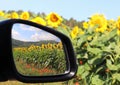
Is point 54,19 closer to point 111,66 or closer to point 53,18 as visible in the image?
point 53,18

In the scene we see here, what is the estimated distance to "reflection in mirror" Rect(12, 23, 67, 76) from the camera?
1.29m

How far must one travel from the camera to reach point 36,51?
1464 millimetres

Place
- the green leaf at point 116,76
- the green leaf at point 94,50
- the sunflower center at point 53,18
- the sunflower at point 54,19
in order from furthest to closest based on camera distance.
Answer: the sunflower center at point 53,18
the sunflower at point 54,19
the green leaf at point 94,50
the green leaf at point 116,76

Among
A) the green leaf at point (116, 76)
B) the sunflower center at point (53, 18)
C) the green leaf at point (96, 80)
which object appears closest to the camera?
the green leaf at point (116, 76)

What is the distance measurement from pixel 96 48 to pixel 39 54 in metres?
5.08

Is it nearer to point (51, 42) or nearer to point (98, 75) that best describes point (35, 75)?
point (51, 42)

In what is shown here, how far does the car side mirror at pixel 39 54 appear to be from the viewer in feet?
4.12

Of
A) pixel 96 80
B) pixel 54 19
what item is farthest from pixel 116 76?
pixel 54 19

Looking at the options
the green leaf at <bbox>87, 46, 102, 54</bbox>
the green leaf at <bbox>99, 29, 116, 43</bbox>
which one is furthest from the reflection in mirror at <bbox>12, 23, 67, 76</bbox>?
the green leaf at <bbox>99, 29, 116, 43</bbox>

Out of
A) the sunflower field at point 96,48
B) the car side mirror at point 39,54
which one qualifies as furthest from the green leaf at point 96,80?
the car side mirror at point 39,54

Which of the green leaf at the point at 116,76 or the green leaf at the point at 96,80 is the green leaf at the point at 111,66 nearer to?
the green leaf at the point at 116,76

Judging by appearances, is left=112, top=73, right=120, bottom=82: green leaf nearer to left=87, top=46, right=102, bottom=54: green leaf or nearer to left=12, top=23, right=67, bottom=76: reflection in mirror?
left=87, top=46, right=102, bottom=54: green leaf

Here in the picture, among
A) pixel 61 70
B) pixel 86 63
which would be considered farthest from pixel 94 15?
pixel 61 70

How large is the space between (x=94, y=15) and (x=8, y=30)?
5.49 metres
